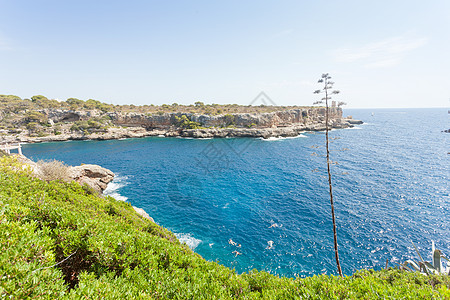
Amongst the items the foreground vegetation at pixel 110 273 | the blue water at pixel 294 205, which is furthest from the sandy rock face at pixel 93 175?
the foreground vegetation at pixel 110 273

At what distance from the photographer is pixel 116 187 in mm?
30547

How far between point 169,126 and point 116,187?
205 ft

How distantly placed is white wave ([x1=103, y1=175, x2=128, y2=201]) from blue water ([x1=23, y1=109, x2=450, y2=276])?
0.16 metres

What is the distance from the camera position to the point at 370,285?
6.41 meters

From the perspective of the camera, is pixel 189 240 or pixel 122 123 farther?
pixel 122 123

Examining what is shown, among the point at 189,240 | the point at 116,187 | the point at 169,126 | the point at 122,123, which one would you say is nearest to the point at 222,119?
the point at 169,126

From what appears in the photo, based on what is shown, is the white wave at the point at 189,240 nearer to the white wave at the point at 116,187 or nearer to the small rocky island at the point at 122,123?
the white wave at the point at 116,187

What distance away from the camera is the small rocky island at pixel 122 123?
2899 inches

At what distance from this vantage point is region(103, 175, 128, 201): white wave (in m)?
27.1

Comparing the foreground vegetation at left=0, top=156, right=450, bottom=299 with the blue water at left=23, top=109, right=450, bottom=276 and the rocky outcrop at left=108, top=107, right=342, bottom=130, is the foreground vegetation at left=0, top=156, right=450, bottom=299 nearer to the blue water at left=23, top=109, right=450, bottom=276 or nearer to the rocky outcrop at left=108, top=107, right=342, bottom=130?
the blue water at left=23, top=109, right=450, bottom=276

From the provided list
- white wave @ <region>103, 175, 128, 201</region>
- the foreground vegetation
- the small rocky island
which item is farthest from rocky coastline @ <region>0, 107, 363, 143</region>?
the foreground vegetation

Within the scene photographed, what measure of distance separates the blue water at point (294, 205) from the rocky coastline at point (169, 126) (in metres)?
33.5

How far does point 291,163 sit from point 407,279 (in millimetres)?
35458

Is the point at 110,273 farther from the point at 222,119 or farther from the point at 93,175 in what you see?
the point at 222,119
